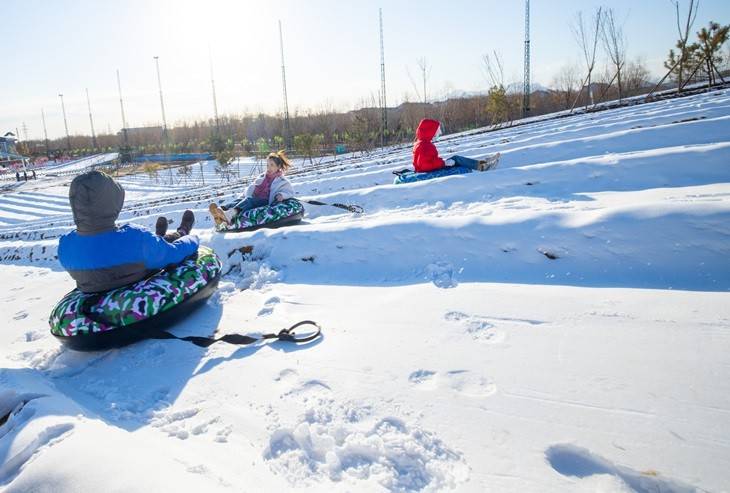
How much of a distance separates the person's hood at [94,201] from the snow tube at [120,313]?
1.49 ft

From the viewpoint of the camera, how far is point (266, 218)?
17.6ft

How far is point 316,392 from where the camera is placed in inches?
76.9

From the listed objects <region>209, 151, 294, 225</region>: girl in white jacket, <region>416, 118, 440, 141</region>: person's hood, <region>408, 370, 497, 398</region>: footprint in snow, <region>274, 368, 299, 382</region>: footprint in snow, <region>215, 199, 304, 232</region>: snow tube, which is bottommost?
<region>274, 368, 299, 382</region>: footprint in snow

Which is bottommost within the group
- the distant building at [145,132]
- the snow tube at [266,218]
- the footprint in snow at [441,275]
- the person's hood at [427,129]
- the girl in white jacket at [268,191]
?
the footprint in snow at [441,275]

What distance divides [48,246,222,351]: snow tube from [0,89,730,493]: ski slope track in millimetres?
130

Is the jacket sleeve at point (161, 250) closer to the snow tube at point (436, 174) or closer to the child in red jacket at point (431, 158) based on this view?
the snow tube at point (436, 174)

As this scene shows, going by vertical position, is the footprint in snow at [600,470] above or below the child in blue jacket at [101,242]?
below

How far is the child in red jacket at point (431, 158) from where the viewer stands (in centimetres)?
636

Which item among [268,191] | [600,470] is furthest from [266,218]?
[600,470]

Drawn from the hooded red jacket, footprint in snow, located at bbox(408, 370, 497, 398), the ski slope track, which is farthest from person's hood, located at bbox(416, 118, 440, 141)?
footprint in snow, located at bbox(408, 370, 497, 398)

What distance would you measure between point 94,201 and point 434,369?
2.28 meters

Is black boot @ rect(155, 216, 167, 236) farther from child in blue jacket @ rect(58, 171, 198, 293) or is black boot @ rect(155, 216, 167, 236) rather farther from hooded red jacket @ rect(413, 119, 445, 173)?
hooded red jacket @ rect(413, 119, 445, 173)

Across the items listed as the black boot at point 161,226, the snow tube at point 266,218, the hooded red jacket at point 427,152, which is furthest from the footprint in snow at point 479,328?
the hooded red jacket at point 427,152

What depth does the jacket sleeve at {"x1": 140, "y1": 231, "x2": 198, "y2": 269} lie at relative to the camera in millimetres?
2803
